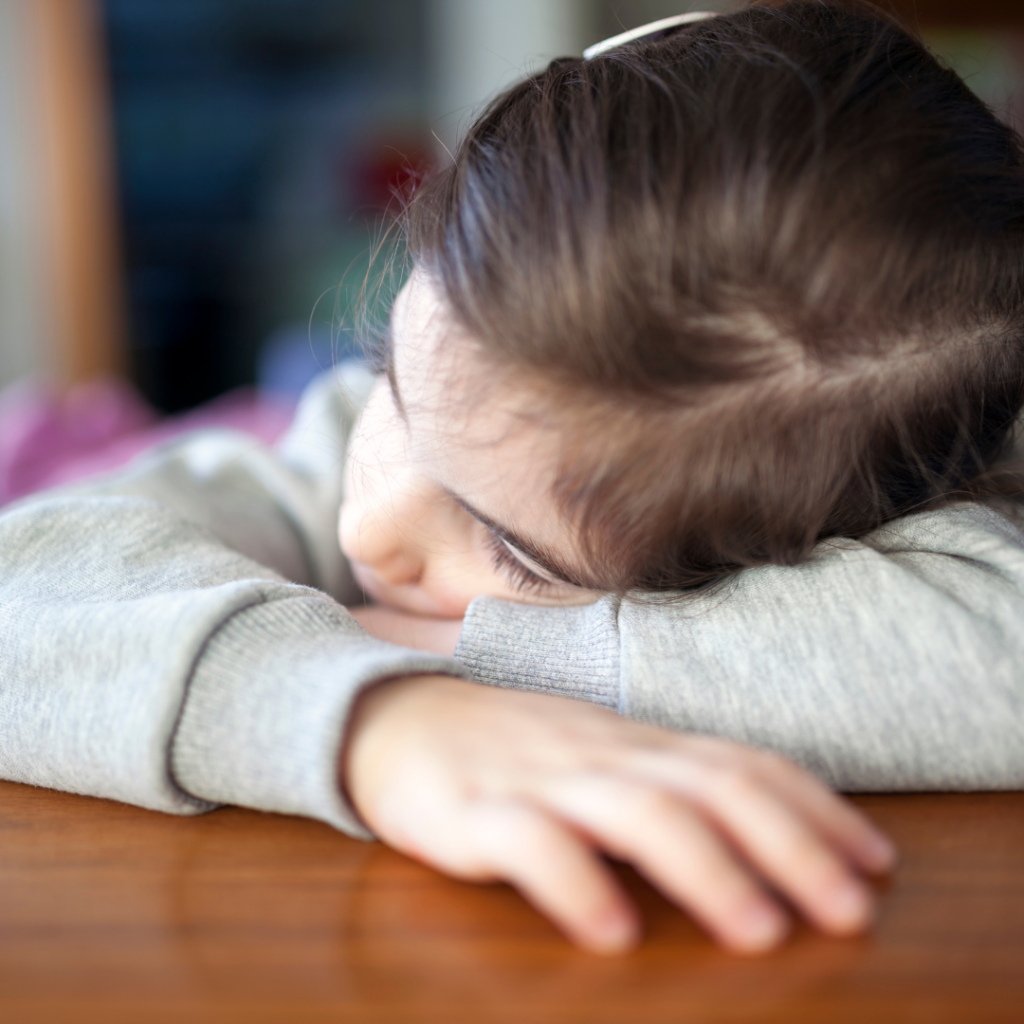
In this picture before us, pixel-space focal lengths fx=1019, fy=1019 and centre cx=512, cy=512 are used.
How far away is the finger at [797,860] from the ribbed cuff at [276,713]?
0.13 m

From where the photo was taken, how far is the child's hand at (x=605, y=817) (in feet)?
0.92

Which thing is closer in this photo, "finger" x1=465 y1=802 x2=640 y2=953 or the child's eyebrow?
"finger" x1=465 y1=802 x2=640 y2=953

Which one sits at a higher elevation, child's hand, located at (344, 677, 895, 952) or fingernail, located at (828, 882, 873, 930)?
child's hand, located at (344, 677, 895, 952)

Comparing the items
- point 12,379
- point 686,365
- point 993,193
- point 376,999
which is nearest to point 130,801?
point 376,999

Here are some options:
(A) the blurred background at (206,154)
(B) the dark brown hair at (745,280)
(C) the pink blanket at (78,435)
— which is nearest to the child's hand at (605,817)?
A: (B) the dark brown hair at (745,280)

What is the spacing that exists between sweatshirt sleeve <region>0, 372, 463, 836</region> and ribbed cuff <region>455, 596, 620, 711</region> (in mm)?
67

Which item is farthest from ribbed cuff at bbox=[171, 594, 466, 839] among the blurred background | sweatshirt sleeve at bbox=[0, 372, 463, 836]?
the blurred background

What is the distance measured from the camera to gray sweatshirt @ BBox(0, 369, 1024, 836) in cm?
36

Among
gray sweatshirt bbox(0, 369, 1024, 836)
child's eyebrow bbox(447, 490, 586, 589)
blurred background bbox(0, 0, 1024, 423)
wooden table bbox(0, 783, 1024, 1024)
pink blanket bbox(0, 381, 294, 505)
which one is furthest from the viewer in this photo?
blurred background bbox(0, 0, 1024, 423)

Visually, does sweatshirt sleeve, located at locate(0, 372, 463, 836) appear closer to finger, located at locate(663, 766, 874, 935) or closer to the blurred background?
finger, located at locate(663, 766, 874, 935)

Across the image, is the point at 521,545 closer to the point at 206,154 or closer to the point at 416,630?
Result: the point at 416,630

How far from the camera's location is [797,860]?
28 centimetres

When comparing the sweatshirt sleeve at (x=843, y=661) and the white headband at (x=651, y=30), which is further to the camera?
the white headband at (x=651, y=30)

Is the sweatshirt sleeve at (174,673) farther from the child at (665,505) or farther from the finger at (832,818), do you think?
the finger at (832,818)
